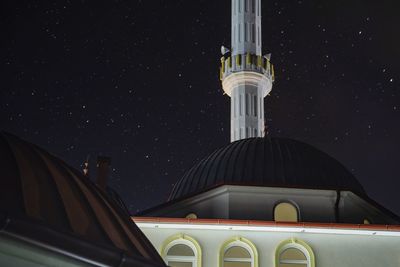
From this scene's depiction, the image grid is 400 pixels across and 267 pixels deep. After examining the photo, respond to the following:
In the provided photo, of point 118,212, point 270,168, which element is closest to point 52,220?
point 118,212

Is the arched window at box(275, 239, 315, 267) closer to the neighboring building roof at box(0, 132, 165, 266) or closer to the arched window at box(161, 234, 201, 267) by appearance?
the arched window at box(161, 234, 201, 267)

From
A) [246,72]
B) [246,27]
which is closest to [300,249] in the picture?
[246,72]

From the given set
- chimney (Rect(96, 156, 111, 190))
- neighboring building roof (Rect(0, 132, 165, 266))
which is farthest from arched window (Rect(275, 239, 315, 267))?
neighboring building roof (Rect(0, 132, 165, 266))

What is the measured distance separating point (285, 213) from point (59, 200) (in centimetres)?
1259

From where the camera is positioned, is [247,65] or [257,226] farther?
[247,65]

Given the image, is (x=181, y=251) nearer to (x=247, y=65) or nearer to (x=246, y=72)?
(x=246, y=72)

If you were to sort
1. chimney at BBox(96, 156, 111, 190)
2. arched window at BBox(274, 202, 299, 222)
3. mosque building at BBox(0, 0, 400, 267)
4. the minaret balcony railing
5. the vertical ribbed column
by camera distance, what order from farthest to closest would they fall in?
the vertical ribbed column
the minaret balcony railing
arched window at BBox(274, 202, 299, 222)
chimney at BBox(96, 156, 111, 190)
mosque building at BBox(0, 0, 400, 267)

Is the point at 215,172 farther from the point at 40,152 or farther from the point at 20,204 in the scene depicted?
the point at 20,204

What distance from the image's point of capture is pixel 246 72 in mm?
30609

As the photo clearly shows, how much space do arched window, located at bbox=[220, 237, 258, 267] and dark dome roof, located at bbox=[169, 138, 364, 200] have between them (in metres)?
2.17

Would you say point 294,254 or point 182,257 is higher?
→ point 294,254

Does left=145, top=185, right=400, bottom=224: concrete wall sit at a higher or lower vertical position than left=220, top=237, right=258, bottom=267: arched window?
higher

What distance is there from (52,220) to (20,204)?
38 cm

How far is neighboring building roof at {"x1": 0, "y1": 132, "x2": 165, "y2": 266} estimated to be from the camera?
645cm
